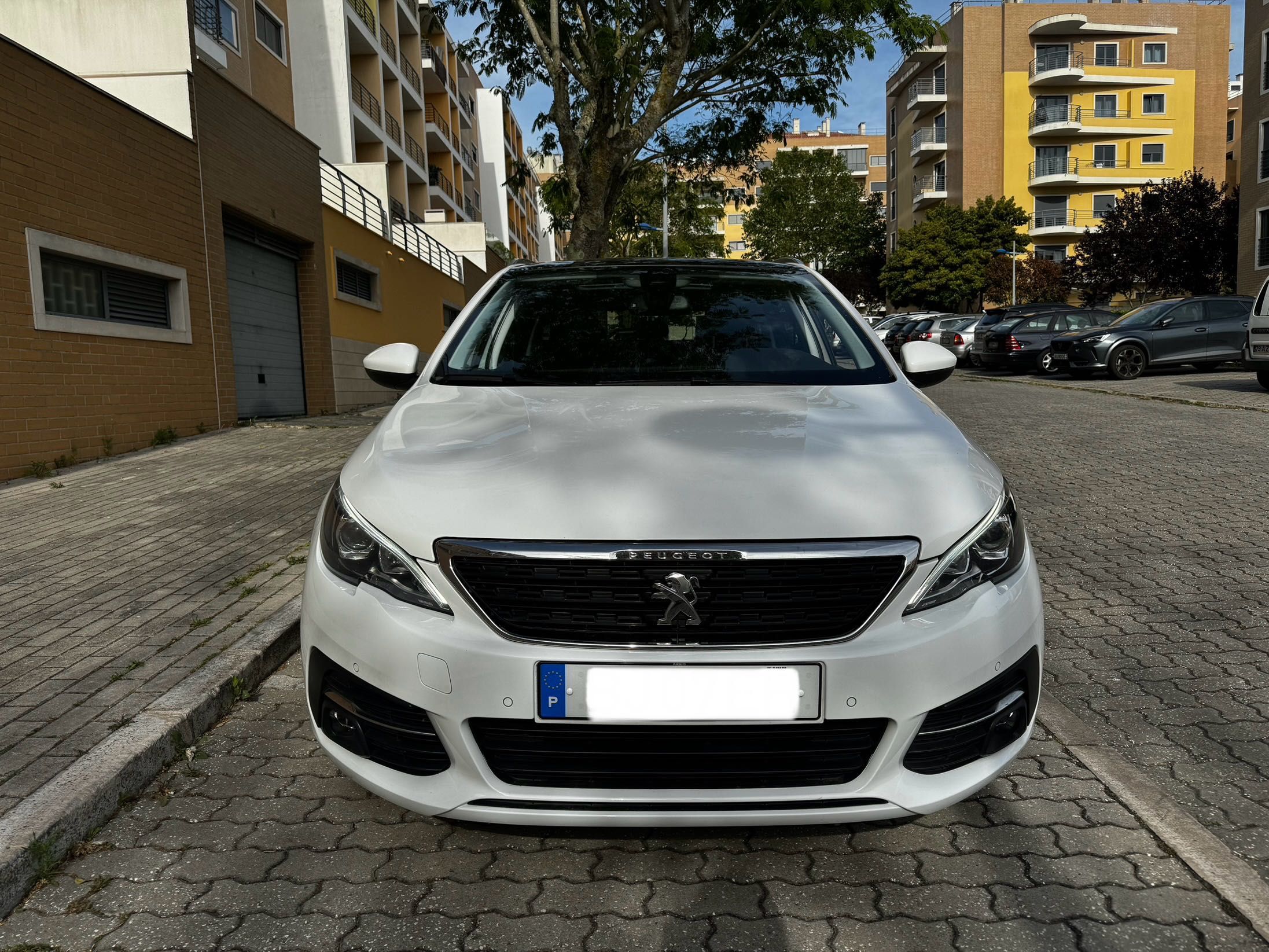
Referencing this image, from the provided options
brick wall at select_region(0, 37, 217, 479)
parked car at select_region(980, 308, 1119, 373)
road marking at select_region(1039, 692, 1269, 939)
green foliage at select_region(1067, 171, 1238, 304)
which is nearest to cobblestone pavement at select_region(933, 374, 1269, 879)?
road marking at select_region(1039, 692, 1269, 939)

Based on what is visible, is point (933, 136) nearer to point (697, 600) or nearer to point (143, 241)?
point (143, 241)

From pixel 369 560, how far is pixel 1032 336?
2240 centimetres

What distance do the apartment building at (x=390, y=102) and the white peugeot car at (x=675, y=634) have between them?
42.5ft

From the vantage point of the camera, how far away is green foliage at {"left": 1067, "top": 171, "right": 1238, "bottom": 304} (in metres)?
37.7

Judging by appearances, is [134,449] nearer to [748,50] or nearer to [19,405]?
[19,405]

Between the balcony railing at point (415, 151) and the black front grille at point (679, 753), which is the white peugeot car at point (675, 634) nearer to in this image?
the black front grille at point (679, 753)

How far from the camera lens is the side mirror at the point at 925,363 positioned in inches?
140

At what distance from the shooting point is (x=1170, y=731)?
3.11 metres

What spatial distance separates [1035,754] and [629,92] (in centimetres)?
1131

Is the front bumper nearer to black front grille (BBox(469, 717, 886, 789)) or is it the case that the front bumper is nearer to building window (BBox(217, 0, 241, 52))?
black front grille (BBox(469, 717, 886, 789))

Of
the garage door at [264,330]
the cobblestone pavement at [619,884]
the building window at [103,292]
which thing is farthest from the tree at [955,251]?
the cobblestone pavement at [619,884]

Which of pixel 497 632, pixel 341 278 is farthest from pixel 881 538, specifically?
pixel 341 278

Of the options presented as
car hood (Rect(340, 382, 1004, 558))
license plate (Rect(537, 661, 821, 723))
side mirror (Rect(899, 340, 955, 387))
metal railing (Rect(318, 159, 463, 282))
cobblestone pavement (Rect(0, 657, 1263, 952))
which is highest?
metal railing (Rect(318, 159, 463, 282))

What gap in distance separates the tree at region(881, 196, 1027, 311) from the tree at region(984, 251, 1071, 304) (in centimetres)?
90
